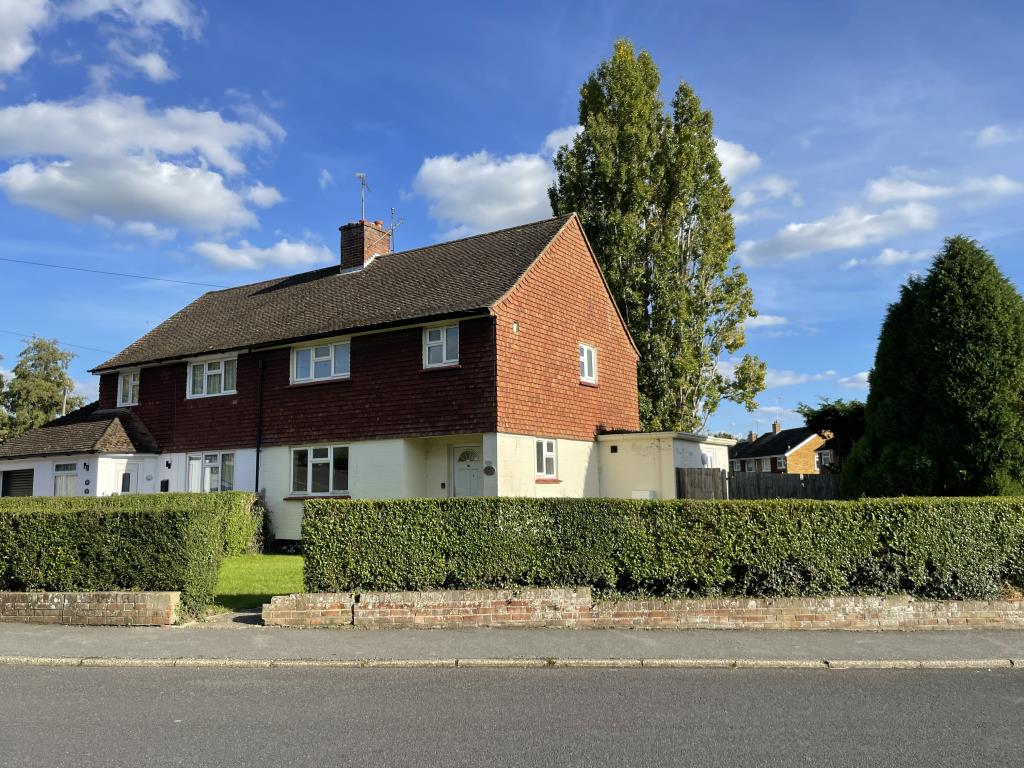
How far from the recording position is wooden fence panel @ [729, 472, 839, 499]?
2258cm

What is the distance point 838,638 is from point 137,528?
8620 millimetres

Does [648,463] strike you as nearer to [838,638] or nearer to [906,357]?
[906,357]

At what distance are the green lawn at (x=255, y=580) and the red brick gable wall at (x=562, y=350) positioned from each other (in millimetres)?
5676

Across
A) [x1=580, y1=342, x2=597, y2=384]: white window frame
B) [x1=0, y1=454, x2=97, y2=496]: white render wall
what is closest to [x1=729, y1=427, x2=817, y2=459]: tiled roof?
[x1=580, y1=342, x2=597, y2=384]: white window frame

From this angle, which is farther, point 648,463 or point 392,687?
point 648,463

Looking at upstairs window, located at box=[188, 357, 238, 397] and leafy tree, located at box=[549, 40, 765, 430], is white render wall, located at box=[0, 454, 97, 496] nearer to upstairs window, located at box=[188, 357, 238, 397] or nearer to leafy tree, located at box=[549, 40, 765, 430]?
upstairs window, located at box=[188, 357, 238, 397]

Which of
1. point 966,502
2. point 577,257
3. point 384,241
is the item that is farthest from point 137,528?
point 384,241

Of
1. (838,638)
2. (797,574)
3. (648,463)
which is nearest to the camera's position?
(838,638)

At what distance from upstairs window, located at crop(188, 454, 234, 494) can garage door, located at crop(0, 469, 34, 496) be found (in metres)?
5.09

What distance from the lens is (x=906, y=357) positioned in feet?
41.2

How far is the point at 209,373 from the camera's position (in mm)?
23625

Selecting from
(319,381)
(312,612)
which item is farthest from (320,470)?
(312,612)

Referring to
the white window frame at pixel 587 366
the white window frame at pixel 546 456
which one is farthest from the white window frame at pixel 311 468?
the white window frame at pixel 587 366

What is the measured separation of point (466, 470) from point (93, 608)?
34.9 ft
